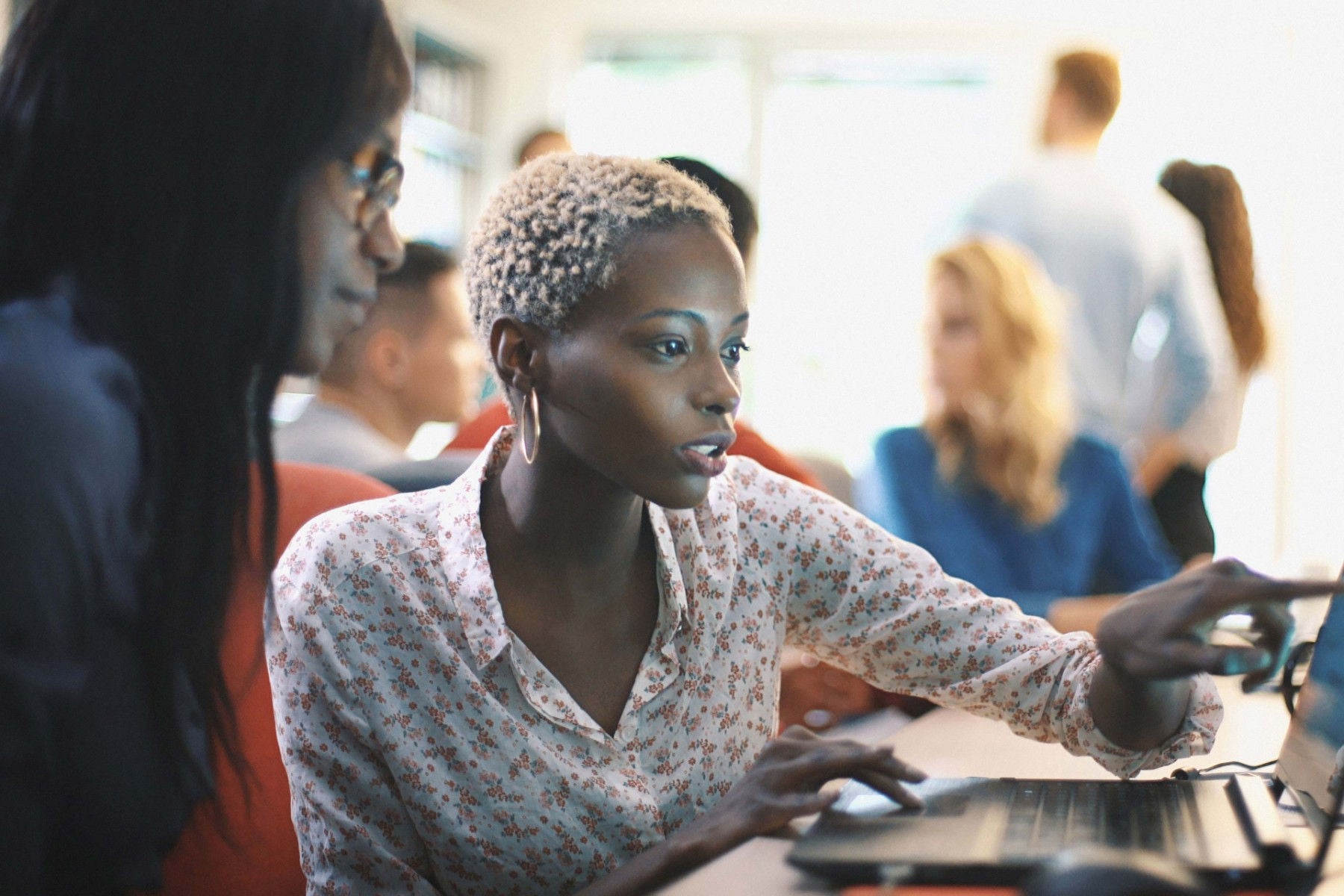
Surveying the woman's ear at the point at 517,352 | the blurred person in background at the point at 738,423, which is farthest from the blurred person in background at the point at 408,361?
the woman's ear at the point at 517,352

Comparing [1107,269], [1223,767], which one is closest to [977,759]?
[1223,767]

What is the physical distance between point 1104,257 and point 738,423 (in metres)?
1.52

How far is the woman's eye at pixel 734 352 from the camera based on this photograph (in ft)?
3.72

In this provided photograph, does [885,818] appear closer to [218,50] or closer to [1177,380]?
[218,50]

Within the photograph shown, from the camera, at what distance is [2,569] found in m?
0.67

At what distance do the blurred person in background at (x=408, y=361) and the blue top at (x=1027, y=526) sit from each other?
0.98 meters

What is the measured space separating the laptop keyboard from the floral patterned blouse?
0.10m

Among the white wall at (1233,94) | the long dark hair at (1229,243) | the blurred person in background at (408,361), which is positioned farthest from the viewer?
the white wall at (1233,94)

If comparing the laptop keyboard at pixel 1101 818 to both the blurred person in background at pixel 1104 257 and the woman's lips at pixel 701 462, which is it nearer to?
the woman's lips at pixel 701 462

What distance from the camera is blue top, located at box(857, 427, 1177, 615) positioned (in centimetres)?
231

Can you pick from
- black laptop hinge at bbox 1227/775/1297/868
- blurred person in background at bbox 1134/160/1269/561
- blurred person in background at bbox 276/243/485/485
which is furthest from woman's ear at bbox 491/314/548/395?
blurred person in background at bbox 1134/160/1269/561

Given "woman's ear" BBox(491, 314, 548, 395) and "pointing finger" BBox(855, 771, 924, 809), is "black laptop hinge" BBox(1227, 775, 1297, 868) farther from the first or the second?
"woman's ear" BBox(491, 314, 548, 395)

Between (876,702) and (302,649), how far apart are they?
1.03 m

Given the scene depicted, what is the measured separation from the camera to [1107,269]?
117 inches
